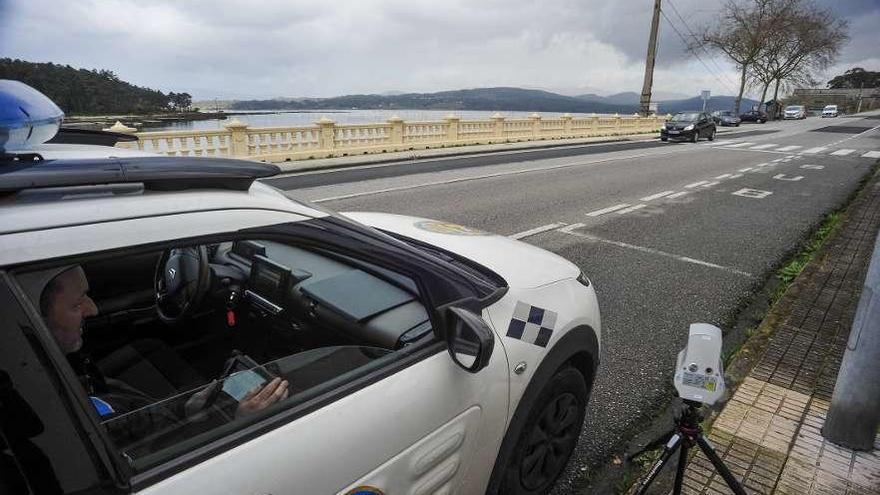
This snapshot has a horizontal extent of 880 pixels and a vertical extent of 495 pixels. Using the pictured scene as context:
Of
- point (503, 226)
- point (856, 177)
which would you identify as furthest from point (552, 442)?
point (856, 177)

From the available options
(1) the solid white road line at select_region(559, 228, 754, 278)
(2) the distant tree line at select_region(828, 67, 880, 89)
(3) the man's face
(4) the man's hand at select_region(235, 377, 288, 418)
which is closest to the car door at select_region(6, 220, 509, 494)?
(4) the man's hand at select_region(235, 377, 288, 418)

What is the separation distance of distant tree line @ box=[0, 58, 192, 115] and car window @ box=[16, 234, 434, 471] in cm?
78

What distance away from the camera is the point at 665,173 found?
13656 millimetres

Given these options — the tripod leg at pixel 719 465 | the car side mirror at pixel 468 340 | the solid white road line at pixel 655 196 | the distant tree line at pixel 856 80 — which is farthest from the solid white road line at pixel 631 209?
the distant tree line at pixel 856 80

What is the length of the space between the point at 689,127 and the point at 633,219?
70.5 ft

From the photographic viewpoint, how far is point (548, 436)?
2229mm

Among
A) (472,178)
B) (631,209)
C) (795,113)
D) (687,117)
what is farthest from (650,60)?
(795,113)

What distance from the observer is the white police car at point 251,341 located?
1.01m

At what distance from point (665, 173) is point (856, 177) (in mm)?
5057

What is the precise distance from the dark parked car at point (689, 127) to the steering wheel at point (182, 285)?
28.1m

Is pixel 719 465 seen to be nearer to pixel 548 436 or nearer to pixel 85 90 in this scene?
pixel 548 436

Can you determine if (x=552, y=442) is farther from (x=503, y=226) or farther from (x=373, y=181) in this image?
(x=373, y=181)

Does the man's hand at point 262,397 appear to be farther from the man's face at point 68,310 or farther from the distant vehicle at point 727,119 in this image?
the distant vehicle at point 727,119

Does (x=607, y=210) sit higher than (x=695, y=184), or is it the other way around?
(x=695, y=184)
